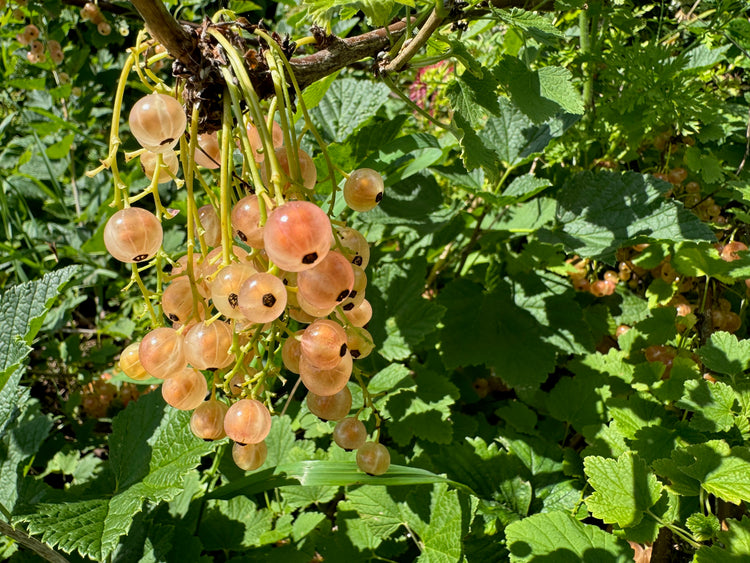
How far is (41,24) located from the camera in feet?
6.68

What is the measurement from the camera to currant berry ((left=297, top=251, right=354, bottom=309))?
446 millimetres

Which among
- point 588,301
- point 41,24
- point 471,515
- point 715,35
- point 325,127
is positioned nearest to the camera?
point 471,515

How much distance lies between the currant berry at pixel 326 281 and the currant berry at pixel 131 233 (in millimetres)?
160

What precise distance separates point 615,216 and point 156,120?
95cm

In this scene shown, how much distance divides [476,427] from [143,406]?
0.67m

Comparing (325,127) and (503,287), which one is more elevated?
(325,127)

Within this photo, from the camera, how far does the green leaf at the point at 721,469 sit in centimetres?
75

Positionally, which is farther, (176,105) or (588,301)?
(588,301)

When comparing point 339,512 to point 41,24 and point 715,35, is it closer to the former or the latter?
point 715,35

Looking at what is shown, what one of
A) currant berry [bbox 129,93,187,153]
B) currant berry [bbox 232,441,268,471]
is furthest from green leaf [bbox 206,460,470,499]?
currant berry [bbox 129,93,187,153]

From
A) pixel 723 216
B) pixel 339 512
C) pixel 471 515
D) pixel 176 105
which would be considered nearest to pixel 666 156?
pixel 723 216

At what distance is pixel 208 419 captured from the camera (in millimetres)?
580

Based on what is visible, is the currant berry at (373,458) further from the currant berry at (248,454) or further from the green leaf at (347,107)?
the green leaf at (347,107)

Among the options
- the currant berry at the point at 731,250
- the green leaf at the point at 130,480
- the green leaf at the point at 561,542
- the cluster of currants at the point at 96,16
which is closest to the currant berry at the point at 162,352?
the green leaf at the point at 130,480
